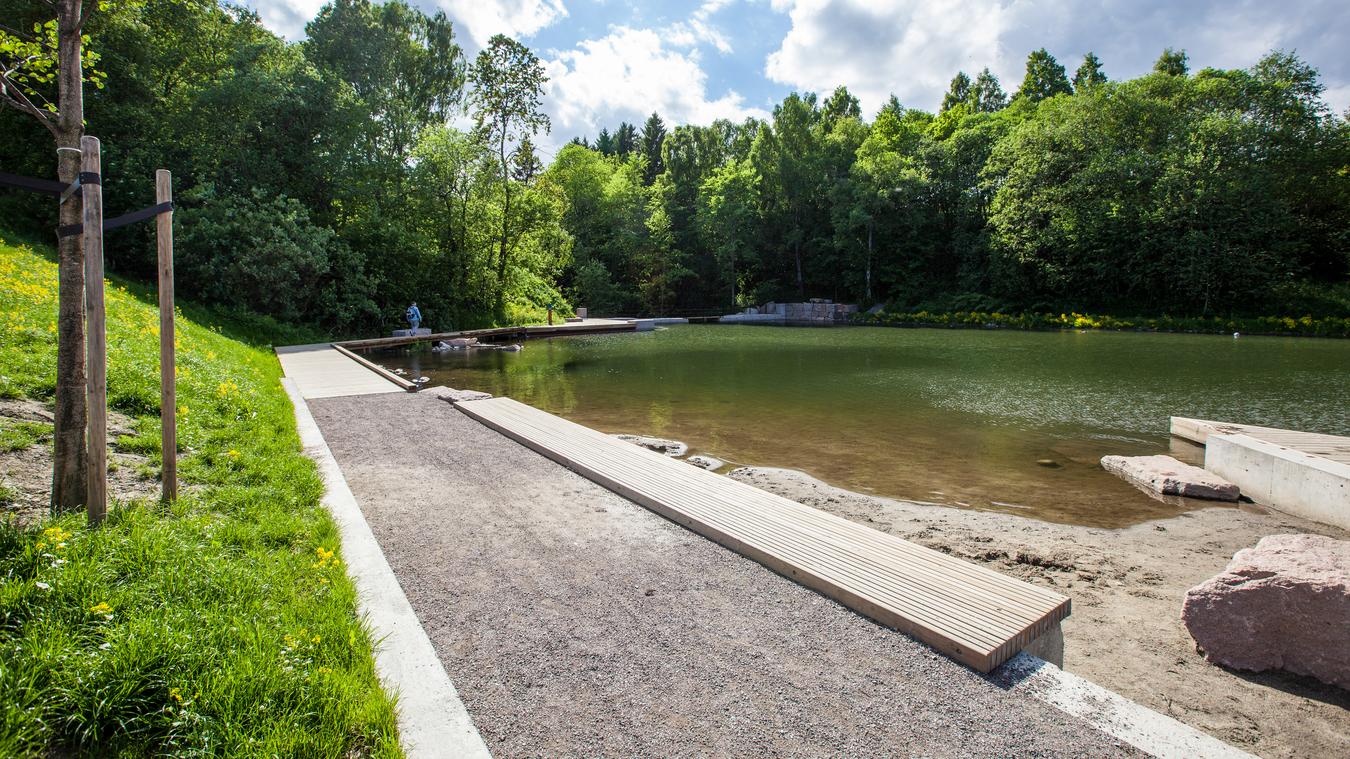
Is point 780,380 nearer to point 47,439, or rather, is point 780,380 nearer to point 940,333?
point 47,439

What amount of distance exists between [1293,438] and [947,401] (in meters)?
5.27

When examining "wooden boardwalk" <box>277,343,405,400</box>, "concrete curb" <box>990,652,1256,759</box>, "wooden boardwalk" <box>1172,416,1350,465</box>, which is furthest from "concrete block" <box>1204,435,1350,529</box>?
"wooden boardwalk" <box>277,343,405,400</box>

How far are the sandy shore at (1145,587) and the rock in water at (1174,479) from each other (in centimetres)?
39

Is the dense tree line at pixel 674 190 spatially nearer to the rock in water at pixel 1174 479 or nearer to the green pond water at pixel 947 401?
the green pond water at pixel 947 401

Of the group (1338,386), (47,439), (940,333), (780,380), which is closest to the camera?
(47,439)

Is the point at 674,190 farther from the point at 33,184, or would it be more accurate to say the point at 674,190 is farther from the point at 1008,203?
the point at 33,184

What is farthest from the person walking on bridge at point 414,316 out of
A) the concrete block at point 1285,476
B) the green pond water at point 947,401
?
the concrete block at point 1285,476

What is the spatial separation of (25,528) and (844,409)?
10652 mm

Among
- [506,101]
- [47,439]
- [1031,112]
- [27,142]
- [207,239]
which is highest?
[1031,112]

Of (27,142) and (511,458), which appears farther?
(27,142)

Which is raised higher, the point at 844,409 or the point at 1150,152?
the point at 1150,152

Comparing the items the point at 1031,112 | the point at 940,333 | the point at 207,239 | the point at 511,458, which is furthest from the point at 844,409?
the point at 1031,112

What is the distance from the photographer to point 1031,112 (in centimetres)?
4247

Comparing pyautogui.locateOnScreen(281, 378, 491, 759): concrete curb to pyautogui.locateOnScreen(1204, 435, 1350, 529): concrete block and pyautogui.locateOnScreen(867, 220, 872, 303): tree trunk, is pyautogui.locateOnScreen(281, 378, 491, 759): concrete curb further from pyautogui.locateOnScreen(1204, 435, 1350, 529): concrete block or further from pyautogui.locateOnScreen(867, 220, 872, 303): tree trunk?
pyautogui.locateOnScreen(867, 220, 872, 303): tree trunk
